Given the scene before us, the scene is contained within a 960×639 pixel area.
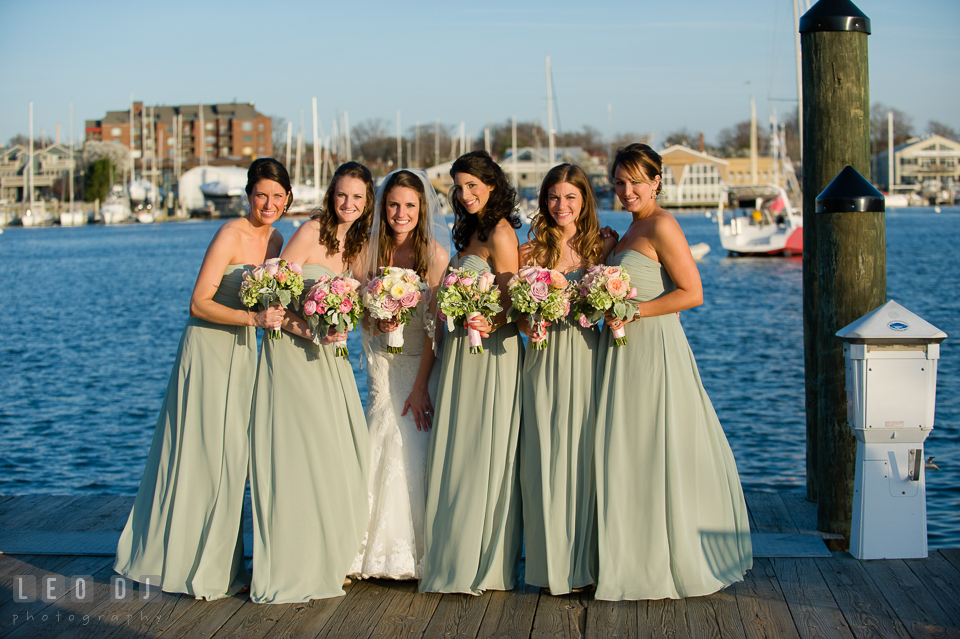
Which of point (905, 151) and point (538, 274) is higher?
point (905, 151)

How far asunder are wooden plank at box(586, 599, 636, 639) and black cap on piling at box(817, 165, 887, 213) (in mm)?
2556

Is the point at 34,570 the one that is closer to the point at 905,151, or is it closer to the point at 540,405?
the point at 540,405

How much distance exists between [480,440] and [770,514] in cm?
239

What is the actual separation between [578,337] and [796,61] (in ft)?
91.2

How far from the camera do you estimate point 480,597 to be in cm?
456

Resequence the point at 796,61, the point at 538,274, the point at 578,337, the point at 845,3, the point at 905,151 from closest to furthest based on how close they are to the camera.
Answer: the point at 538,274, the point at 578,337, the point at 845,3, the point at 796,61, the point at 905,151

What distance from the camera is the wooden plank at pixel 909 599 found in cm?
404

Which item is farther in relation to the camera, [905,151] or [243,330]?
[905,151]

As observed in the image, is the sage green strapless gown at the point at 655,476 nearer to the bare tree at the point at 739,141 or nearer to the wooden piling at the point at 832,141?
the wooden piling at the point at 832,141

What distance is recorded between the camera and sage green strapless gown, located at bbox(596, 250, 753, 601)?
447 cm

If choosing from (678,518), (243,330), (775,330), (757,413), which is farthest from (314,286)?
(775,330)

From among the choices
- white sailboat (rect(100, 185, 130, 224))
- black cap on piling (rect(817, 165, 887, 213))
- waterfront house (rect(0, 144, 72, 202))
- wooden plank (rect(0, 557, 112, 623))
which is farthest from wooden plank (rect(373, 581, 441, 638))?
waterfront house (rect(0, 144, 72, 202))

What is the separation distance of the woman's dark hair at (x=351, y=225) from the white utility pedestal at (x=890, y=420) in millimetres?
Answer: 2685

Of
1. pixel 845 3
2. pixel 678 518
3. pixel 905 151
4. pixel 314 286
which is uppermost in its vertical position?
pixel 905 151
